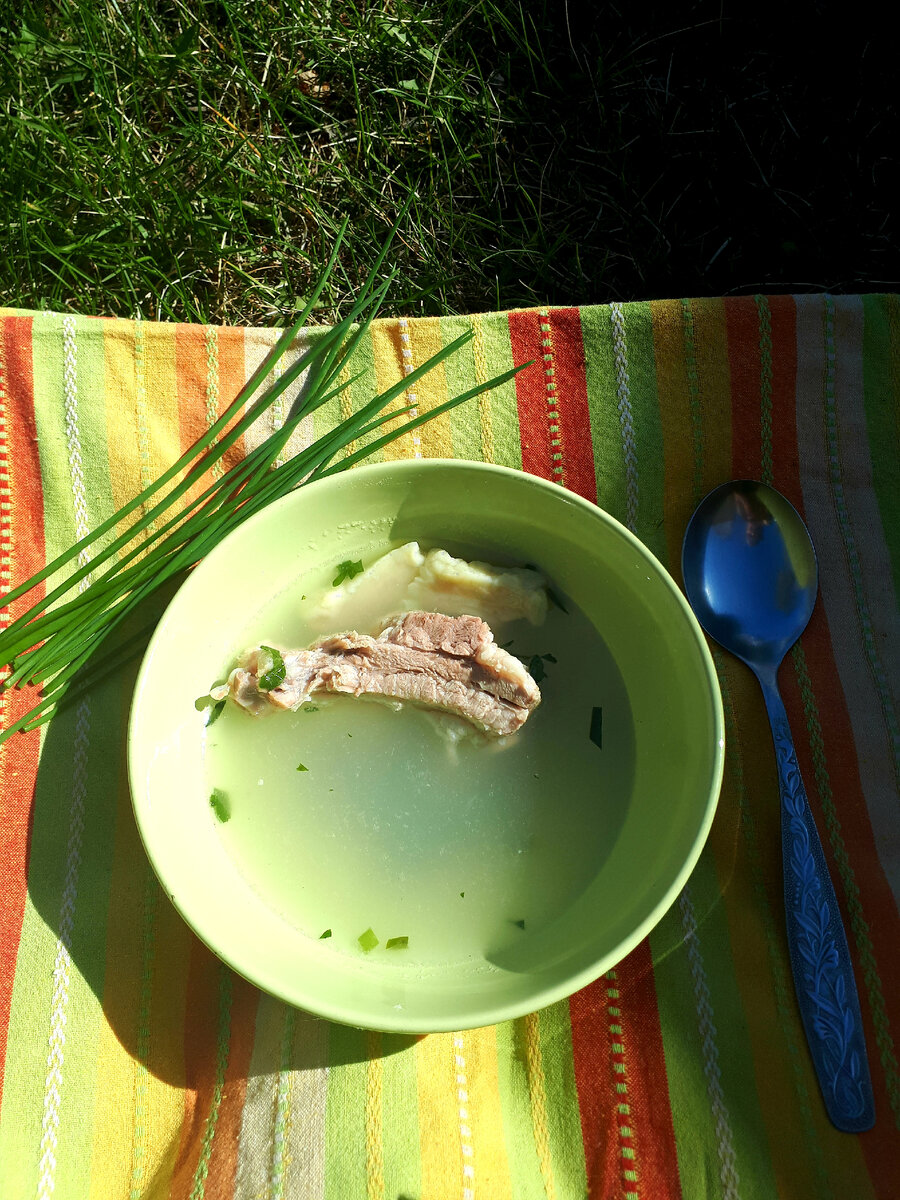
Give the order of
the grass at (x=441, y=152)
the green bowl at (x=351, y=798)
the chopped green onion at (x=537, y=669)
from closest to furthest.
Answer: the green bowl at (x=351, y=798) < the chopped green onion at (x=537, y=669) < the grass at (x=441, y=152)

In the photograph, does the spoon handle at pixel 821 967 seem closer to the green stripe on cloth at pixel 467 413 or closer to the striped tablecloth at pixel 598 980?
the striped tablecloth at pixel 598 980

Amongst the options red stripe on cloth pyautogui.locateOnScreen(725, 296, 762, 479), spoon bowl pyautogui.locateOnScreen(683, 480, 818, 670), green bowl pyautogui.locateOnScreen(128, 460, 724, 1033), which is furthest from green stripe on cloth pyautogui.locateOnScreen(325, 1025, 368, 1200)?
red stripe on cloth pyautogui.locateOnScreen(725, 296, 762, 479)

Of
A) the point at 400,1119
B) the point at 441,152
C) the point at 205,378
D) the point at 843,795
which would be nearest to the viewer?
the point at 400,1119

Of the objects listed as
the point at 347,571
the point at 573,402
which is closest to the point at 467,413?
the point at 573,402

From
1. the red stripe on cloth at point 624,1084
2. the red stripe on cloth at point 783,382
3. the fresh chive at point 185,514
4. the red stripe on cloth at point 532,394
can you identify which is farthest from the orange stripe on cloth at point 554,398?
the red stripe on cloth at point 624,1084

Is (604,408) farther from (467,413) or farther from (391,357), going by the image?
(391,357)

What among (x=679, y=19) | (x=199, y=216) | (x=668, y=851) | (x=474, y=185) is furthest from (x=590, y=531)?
(x=679, y=19)
